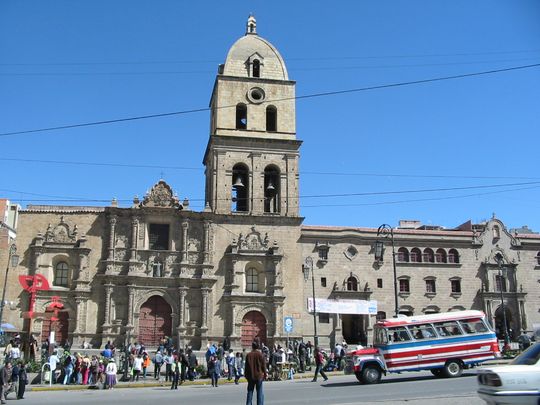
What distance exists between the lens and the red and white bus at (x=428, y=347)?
21.2 metres

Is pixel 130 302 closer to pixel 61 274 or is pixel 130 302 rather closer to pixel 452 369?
pixel 61 274

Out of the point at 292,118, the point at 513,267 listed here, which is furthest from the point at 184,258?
the point at 513,267

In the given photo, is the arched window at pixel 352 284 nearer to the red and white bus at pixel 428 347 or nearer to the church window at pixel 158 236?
the church window at pixel 158 236

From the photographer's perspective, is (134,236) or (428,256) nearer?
(134,236)

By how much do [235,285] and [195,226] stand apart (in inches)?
201

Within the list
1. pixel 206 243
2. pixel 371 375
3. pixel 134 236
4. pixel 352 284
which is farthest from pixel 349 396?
pixel 134 236

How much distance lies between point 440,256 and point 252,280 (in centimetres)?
1467

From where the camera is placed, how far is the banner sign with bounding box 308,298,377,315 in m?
40.7

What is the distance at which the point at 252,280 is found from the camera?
4147cm

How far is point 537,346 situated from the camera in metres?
11.4

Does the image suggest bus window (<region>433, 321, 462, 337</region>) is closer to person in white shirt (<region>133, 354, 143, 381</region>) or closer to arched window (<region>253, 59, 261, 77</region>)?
person in white shirt (<region>133, 354, 143, 381</region>)

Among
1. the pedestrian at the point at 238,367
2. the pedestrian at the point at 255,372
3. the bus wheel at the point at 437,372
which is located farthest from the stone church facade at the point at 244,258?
the pedestrian at the point at 255,372

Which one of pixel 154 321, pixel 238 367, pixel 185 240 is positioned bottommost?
pixel 238 367

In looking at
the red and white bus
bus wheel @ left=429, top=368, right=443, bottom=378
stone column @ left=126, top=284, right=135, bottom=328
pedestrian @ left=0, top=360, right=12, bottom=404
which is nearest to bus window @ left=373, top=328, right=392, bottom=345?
the red and white bus
